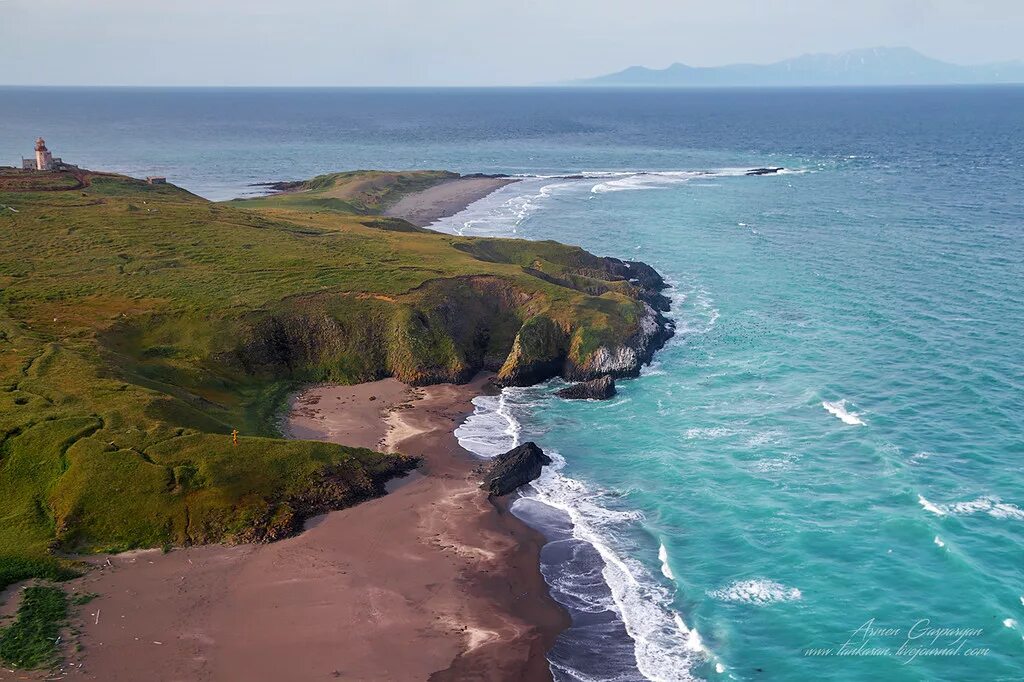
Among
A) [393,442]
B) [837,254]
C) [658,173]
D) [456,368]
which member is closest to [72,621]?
[393,442]

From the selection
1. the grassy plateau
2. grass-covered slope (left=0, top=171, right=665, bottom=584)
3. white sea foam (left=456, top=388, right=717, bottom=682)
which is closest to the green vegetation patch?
the grassy plateau

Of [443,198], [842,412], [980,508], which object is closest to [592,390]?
[842,412]

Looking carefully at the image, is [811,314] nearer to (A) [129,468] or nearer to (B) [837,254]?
(B) [837,254]

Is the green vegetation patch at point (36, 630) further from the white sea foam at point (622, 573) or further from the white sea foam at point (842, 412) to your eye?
the white sea foam at point (842, 412)

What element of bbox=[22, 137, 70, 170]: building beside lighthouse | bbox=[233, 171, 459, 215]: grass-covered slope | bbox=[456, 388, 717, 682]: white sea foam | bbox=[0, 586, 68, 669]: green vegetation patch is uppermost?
bbox=[22, 137, 70, 170]: building beside lighthouse

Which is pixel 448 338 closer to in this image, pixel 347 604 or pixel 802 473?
pixel 802 473

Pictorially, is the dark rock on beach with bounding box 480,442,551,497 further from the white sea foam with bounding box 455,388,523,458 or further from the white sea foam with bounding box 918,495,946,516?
the white sea foam with bounding box 918,495,946,516
